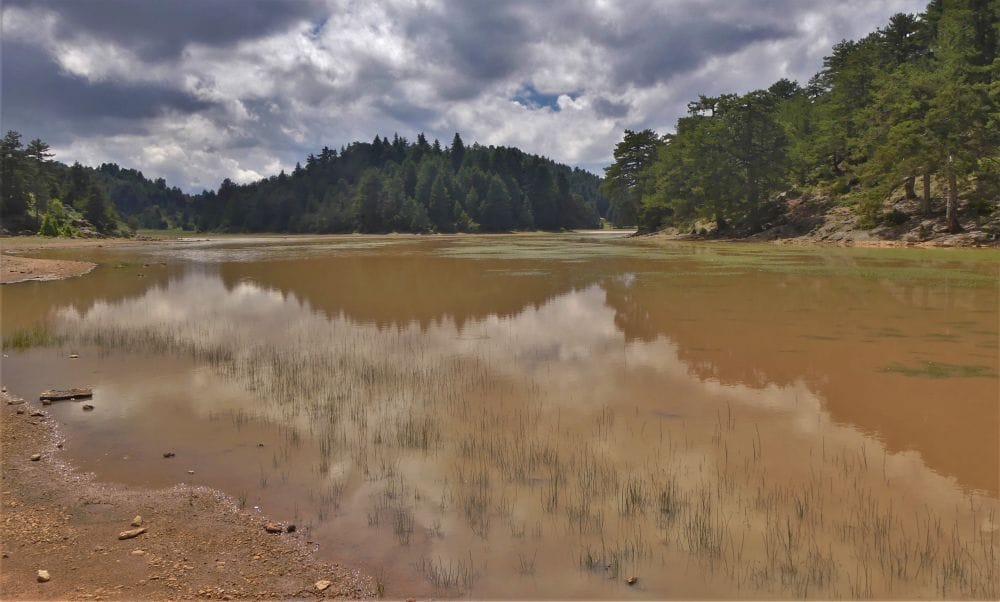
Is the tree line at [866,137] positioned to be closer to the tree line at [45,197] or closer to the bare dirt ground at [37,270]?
the bare dirt ground at [37,270]

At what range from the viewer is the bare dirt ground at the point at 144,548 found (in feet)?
16.9

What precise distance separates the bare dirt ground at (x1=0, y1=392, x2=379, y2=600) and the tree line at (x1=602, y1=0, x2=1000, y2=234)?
57.3 metres

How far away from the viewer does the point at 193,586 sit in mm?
5191

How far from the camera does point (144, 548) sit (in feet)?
19.0

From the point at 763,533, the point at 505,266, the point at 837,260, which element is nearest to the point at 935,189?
the point at 837,260

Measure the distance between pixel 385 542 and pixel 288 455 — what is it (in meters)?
2.95

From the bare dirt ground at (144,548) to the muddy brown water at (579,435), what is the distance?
1.35 ft

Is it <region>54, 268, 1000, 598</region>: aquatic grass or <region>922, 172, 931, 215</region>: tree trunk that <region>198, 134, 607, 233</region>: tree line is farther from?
<region>54, 268, 1000, 598</region>: aquatic grass

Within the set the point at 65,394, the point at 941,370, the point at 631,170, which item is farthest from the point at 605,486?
the point at 631,170

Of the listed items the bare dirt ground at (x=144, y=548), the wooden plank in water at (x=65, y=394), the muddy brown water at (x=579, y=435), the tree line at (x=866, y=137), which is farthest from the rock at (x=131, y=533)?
the tree line at (x=866, y=137)

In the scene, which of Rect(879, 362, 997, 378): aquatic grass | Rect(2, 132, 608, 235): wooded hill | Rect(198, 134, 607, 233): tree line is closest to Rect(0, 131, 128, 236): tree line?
Rect(2, 132, 608, 235): wooded hill

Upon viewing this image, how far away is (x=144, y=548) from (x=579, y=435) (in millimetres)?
5861

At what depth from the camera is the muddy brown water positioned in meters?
5.63

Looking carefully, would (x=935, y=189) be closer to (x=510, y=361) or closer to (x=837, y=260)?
(x=837, y=260)
